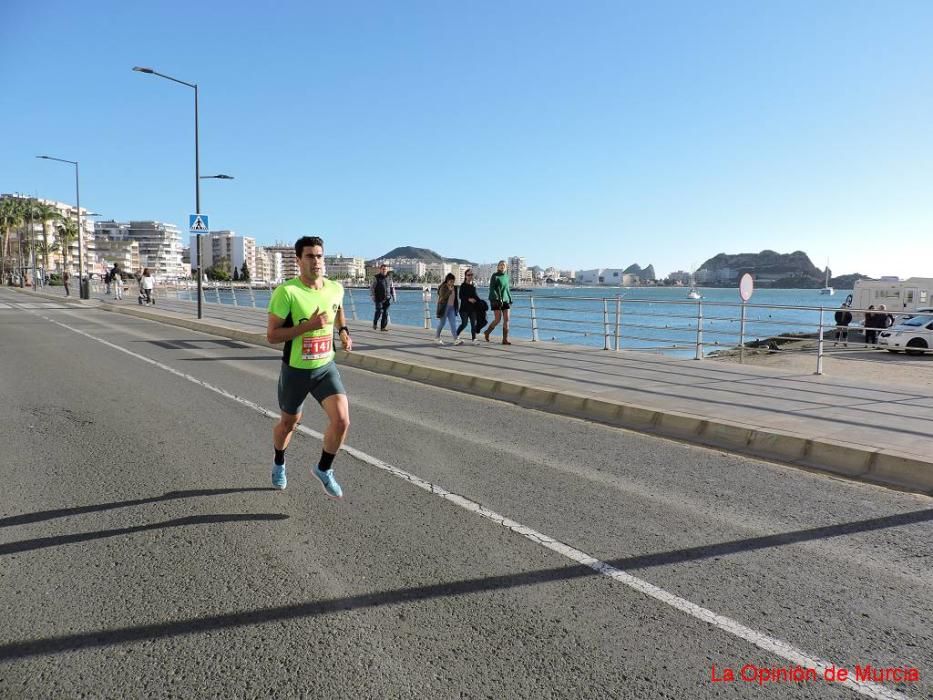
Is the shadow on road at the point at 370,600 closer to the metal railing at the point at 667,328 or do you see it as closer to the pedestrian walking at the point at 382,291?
the metal railing at the point at 667,328

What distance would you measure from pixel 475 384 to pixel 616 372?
2.50 metres

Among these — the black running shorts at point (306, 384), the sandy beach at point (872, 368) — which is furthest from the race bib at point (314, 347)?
the sandy beach at point (872, 368)

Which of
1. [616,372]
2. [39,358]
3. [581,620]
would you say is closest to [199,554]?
[581,620]

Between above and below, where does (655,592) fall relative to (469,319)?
below

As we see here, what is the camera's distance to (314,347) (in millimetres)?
4898

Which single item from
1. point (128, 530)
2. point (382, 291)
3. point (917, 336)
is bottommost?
point (128, 530)

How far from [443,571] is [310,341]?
1961 mm

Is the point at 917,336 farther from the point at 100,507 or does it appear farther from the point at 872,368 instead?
the point at 100,507

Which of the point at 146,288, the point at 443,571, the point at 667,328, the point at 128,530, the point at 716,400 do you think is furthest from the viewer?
the point at 146,288

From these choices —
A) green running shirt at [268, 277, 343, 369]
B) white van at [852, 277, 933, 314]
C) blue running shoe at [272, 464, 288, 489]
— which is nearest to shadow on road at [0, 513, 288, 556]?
blue running shoe at [272, 464, 288, 489]

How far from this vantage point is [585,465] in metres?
6.18

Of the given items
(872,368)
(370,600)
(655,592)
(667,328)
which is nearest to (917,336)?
(872,368)

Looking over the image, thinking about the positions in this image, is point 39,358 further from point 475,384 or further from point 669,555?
point 669,555

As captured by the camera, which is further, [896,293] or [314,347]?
[896,293]
